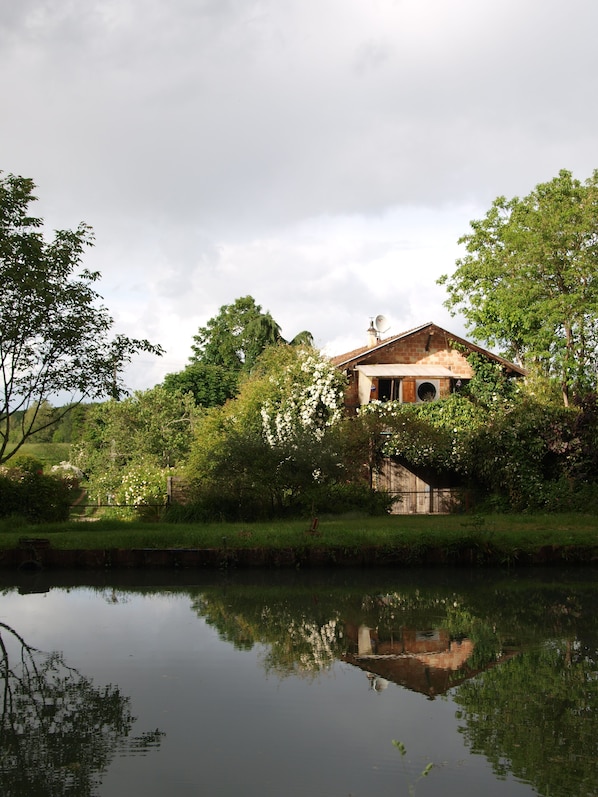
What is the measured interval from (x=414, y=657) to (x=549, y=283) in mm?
27456

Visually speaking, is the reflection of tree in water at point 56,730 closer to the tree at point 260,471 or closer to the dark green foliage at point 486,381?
the tree at point 260,471

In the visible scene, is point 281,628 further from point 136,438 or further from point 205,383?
point 205,383

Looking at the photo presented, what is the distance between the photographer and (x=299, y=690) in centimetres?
901

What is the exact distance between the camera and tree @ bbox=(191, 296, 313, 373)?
178 feet

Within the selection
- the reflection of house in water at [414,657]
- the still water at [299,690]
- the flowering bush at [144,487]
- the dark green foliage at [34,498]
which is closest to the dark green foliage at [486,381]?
the flowering bush at [144,487]

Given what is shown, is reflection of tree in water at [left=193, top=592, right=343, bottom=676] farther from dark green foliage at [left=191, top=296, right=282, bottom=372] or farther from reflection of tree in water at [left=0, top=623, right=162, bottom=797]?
dark green foliage at [left=191, top=296, right=282, bottom=372]

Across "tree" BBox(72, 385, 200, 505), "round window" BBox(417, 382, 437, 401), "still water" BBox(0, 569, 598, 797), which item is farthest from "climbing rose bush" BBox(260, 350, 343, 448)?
"still water" BBox(0, 569, 598, 797)

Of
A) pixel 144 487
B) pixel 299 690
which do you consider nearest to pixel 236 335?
pixel 144 487

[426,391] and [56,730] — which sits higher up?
[426,391]

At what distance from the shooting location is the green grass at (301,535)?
17.5 m

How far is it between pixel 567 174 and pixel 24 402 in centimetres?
2507

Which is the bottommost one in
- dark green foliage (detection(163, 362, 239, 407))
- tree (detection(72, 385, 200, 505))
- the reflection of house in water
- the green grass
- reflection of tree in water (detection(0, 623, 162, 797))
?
reflection of tree in water (detection(0, 623, 162, 797))

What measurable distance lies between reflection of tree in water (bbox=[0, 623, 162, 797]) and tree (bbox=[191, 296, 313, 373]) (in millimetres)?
43863

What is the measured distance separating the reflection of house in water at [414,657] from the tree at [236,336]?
138 feet
